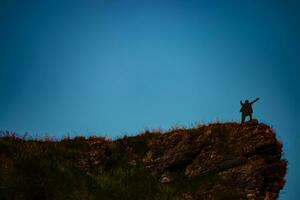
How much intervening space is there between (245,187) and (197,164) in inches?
132

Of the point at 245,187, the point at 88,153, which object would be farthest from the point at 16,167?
the point at 245,187

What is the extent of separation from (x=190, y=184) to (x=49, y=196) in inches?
297

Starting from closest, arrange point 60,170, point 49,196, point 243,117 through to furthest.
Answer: point 49,196, point 60,170, point 243,117

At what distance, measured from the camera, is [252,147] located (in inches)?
830

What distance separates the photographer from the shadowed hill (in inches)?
742

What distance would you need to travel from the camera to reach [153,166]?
22.0m

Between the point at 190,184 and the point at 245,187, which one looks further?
the point at 190,184

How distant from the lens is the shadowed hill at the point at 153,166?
18859mm

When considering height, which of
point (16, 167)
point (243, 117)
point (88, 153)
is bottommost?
point (16, 167)

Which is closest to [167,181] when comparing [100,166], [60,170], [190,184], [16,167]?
[190,184]

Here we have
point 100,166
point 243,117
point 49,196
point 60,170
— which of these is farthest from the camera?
point 243,117

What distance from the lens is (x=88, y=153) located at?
22547 millimetres

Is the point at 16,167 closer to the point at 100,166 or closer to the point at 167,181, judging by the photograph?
the point at 100,166

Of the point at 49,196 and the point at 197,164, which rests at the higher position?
the point at 197,164
